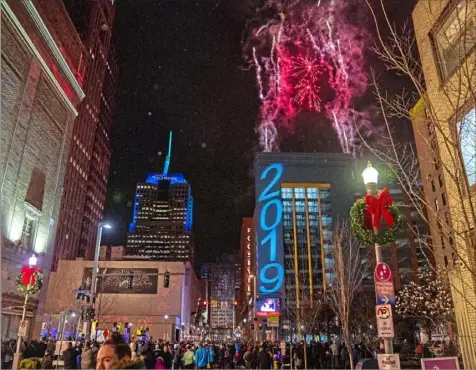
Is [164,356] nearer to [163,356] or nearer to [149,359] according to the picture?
[163,356]

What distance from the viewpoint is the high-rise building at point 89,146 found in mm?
98625

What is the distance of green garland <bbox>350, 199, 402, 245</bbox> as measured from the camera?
31.7 ft

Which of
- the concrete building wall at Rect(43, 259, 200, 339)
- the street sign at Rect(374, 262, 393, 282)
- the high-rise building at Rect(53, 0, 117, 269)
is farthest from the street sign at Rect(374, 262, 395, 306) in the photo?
the high-rise building at Rect(53, 0, 117, 269)

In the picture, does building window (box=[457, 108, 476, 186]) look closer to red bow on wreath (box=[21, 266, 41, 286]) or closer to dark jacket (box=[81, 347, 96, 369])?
dark jacket (box=[81, 347, 96, 369])

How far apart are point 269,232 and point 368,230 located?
311ft

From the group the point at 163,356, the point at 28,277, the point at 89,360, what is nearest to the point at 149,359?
the point at 163,356

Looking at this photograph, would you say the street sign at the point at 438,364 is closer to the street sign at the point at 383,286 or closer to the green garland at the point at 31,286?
the street sign at the point at 383,286

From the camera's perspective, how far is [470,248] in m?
5.91

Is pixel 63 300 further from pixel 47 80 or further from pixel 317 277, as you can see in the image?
pixel 317 277

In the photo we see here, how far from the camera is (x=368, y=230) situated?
9961 mm

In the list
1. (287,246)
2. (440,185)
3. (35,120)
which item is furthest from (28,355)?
(287,246)

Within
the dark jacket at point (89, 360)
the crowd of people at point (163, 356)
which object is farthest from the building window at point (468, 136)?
the dark jacket at point (89, 360)

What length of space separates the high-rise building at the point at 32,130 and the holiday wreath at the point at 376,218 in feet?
94.6

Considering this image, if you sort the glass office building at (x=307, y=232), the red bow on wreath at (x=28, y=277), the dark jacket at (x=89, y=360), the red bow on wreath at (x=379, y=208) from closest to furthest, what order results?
1. the red bow on wreath at (x=379, y=208)
2. the dark jacket at (x=89, y=360)
3. the red bow on wreath at (x=28, y=277)
4. the glass office building at (x=307, y=232)
